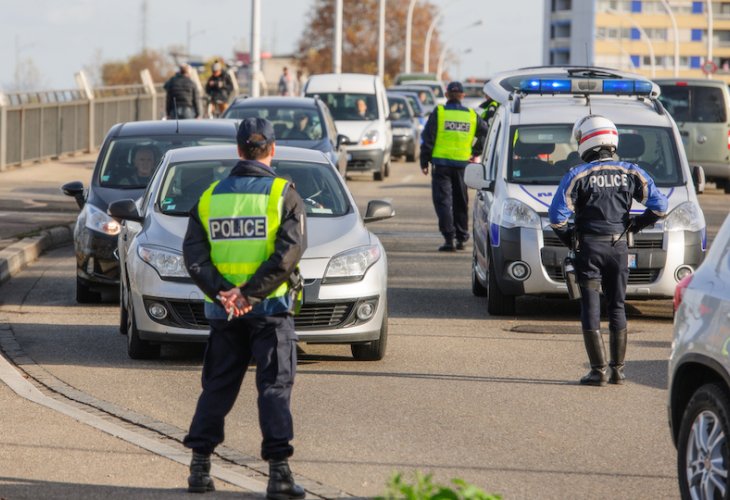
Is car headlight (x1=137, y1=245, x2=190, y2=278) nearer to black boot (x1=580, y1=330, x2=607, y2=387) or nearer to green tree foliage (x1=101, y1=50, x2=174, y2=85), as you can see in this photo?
black boot (x1=580, y1=330, x2=607, y2=387)

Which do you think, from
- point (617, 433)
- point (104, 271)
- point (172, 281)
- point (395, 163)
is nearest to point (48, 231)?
point (104, 271)

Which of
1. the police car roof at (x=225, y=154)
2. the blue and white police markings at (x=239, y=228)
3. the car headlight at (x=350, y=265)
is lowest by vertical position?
the car headlight at (x=350, y=265)

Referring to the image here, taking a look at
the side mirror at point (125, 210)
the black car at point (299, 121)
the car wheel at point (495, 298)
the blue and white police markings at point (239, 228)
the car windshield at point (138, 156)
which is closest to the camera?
the blue and white police markings at point (239, 228)

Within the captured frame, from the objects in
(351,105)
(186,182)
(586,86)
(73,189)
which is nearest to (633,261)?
(586,86)

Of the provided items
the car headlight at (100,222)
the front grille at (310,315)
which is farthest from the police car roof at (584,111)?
the front grille at (310,315)

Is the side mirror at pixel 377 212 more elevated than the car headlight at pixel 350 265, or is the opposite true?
the side mirror at pixel 377 212

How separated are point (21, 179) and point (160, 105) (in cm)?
1746

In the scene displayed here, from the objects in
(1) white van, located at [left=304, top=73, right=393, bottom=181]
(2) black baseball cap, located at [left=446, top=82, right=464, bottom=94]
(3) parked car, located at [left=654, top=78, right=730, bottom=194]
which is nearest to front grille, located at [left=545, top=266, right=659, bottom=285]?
(2) black baseball cap, located at [left=446, top=82, right=464, bottom=94]

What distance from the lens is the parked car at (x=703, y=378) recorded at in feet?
19.6

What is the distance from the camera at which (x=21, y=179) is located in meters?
28.4

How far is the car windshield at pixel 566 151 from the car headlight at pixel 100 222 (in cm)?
339

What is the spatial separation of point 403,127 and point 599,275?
2942 cm

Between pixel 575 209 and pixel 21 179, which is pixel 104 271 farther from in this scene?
pixel 21 179

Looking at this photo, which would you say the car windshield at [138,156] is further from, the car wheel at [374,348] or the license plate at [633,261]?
the car wheel at [374,348]
